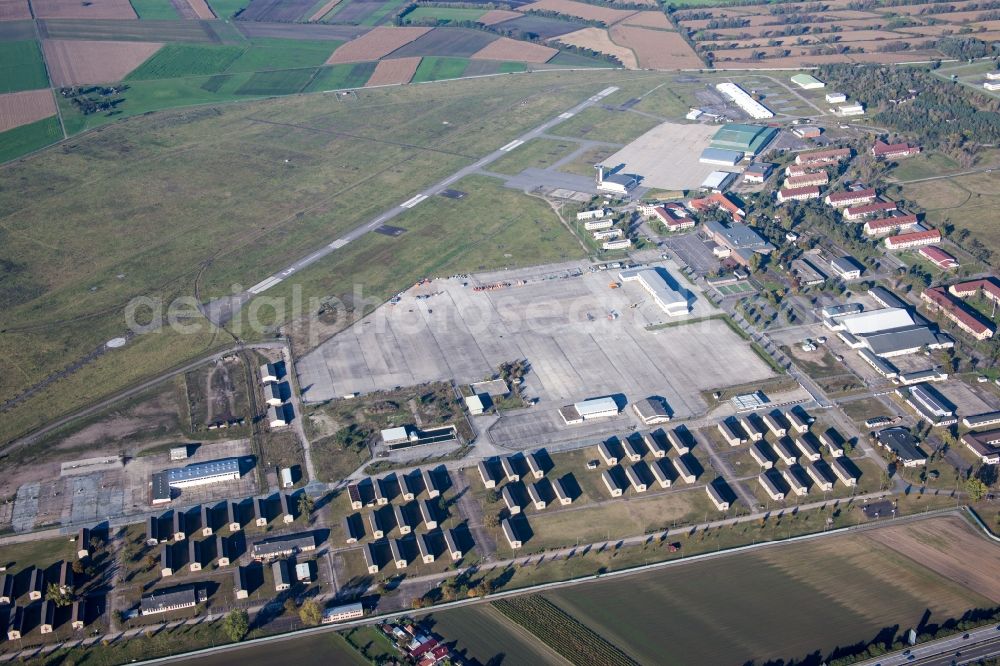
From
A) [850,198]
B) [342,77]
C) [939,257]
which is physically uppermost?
[342,77]

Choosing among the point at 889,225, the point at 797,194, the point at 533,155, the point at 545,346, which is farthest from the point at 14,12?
the point at 889,225

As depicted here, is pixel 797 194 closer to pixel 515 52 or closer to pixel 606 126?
pixel 606 126

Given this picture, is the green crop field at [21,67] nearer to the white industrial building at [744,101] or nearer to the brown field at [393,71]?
the brown field at [393,71]

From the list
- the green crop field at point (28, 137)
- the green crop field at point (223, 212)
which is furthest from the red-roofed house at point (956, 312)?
the green crop field at point (28, 137)

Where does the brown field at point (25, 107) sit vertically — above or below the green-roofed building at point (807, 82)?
below

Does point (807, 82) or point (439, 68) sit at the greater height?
point (439, 68)

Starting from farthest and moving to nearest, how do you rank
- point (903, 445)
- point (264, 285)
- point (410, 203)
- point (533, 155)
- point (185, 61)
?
point (185, 61)
point (533, 155)
point (410, 203)
point (264, 285)
point (903, 445)

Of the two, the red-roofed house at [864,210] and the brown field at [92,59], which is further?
the brown field at [92,59]
